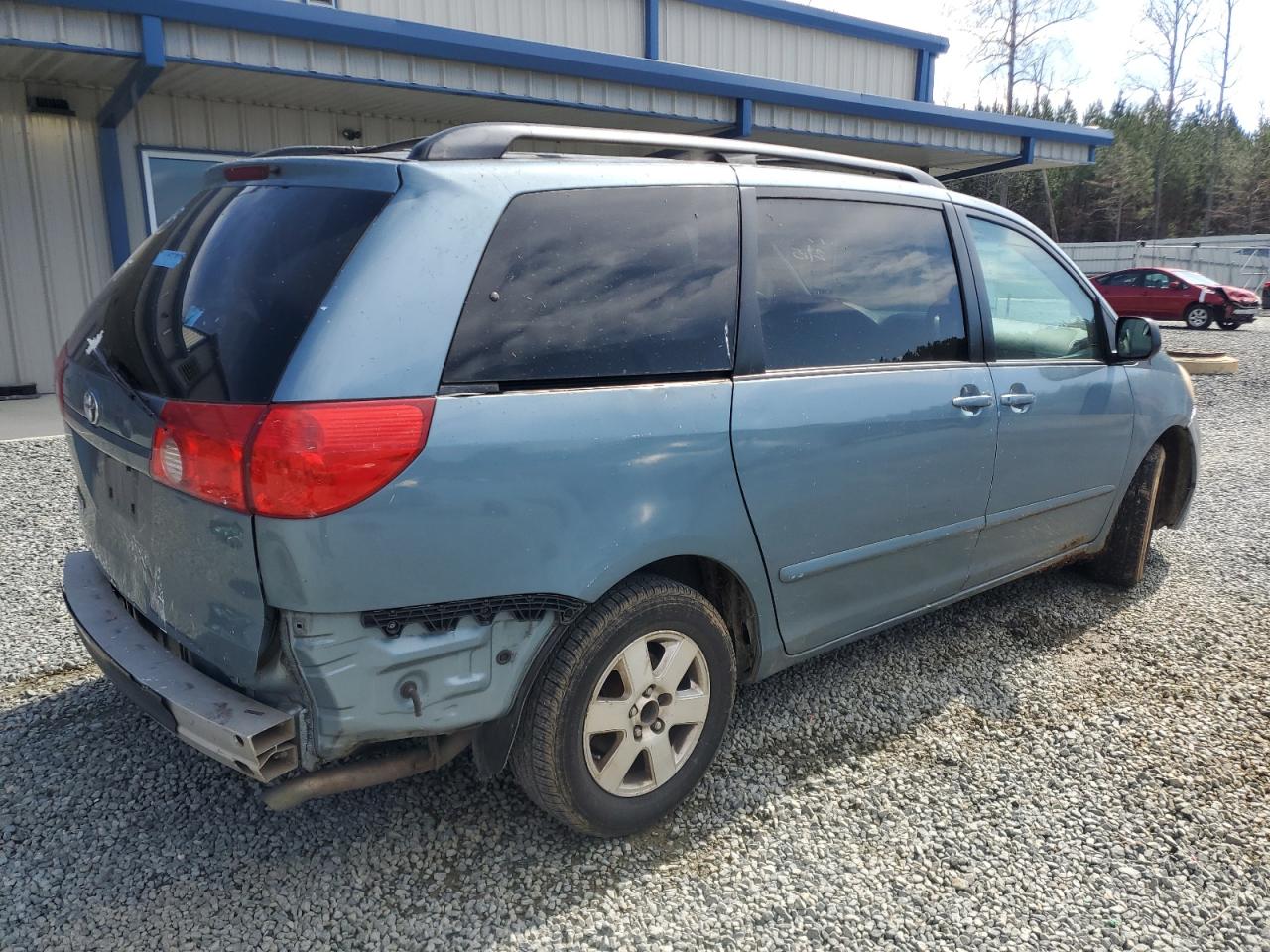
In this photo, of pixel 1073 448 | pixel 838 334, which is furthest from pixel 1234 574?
pixel 838 334

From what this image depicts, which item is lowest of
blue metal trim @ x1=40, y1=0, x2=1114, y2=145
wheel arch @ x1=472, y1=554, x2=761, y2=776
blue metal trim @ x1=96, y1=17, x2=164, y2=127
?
wheel arch @ x1=472, y1=554, x2=761, y2=776

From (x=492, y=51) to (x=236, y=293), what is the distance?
6.84 meters

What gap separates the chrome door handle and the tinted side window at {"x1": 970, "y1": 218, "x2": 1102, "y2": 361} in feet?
0.89

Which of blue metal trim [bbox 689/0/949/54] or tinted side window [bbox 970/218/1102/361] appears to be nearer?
tinted side window [bbox 970/218/1102/361]

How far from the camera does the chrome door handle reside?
3.20m

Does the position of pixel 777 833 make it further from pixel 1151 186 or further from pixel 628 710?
pixel 1151 186

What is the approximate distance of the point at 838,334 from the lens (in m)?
2.93

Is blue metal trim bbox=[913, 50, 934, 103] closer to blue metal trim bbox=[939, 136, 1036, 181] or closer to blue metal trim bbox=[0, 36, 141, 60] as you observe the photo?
blue metal trim bbox=[939, 136, 1036, 181]

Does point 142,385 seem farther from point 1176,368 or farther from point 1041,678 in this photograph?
point 1176,368

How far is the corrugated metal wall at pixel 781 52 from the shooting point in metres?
12.0

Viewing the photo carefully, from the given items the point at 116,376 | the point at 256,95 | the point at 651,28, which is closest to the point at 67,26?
the point at 256,95

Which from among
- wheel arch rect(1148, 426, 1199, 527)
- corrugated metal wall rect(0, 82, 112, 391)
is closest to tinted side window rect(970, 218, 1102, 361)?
wheel arch rect(1148, 426, 1199, 527)

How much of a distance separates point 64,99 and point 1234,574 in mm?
9645

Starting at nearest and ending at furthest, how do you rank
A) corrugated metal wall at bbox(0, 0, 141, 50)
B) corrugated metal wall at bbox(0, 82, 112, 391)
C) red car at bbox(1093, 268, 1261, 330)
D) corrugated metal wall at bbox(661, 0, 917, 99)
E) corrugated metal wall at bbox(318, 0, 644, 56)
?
corrugated metal wall at bbox(0, 0, 141, 50) → corrugated metal wall at bbox(0, 82, 112, 391) → corrugated metal wall at bbox(318, 0, 644, 56) → corrugated metal wall at bbox(661, 0, 917, 99) → red car at bbox(1093, 268, 1261, 330)
